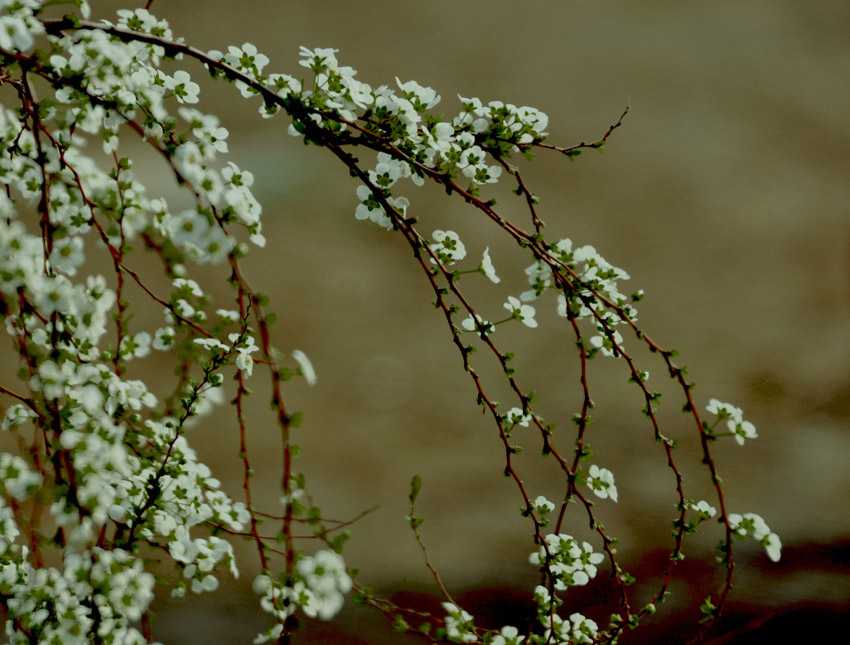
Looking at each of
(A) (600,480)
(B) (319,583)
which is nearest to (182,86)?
(B) (319,583)

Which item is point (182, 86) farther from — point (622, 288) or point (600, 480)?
point (622, 288)

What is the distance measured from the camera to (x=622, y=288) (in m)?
2.42

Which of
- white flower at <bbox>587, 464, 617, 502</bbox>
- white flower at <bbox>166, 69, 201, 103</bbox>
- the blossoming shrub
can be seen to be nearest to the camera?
the blossoming shrub

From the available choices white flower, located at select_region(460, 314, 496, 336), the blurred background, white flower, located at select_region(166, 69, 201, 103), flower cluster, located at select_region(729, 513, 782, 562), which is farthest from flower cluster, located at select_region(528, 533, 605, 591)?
the blurred background

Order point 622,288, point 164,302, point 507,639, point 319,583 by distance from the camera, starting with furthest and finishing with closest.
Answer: point 622,288
point 507,639
point 164,302
point 319,583

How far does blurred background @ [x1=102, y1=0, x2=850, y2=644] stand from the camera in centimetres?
233

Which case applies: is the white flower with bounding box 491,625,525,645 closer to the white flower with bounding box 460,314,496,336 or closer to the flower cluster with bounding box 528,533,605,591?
the flower cluster with bounding box 528,533,605,591

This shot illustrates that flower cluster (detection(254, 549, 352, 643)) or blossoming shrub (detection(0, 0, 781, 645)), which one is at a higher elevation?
blossoming shrub (detection(0, 0, 781, 645))

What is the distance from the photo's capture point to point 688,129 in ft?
7.86

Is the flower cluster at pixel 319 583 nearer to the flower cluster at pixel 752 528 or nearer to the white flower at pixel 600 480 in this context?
the white flower at pixel 600 480

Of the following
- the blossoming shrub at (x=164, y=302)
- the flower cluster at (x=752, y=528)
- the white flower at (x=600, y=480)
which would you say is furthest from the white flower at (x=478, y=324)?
the flower cluster at (x=752, y=528)

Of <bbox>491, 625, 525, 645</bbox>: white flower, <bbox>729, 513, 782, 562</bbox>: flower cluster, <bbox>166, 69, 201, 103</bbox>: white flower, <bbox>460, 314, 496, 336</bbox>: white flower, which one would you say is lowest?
<bbox>491, 625, 525, 645</bbox>: white flower

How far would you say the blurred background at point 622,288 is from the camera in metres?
2.33

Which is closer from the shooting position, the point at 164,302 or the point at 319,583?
the point at 319,583
